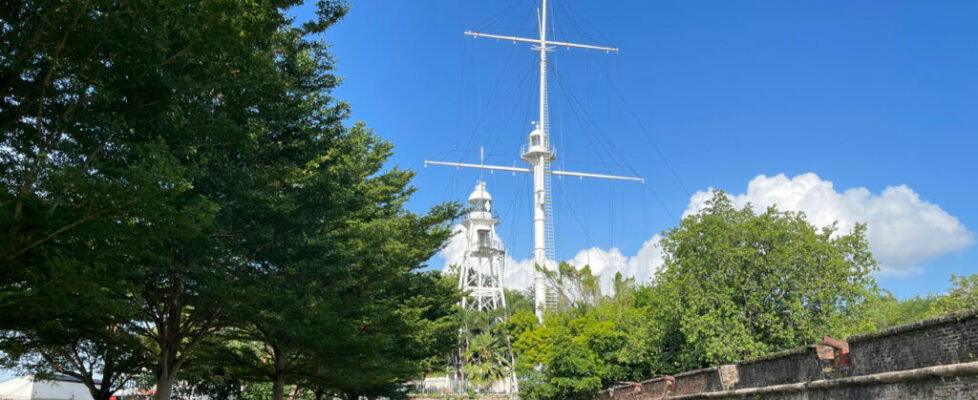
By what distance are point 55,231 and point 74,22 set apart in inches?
84.9

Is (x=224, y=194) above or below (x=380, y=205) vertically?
below

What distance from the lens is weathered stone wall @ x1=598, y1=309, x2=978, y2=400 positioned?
32.1 feet

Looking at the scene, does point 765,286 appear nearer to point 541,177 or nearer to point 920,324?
point 920,324

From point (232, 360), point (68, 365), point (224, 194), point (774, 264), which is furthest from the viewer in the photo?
point (774, 264)

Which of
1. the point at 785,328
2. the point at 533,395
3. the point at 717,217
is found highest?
the point at 717,217

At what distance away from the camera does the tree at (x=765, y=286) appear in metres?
22.7

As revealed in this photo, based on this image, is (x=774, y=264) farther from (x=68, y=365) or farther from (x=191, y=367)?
(x=68, y=365)

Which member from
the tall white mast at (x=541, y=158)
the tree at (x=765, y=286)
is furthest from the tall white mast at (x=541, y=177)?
the tree at (x=765, y=286)

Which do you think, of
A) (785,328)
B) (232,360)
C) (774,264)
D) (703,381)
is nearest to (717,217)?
(774,264)

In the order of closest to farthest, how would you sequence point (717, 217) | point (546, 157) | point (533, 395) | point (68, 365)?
point (68, 365) < point (717, 217) < point (533, 395) < point (546, 157)

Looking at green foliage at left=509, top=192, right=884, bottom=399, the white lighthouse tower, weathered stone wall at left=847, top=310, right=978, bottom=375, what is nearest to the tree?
green foliage at left=509, top=192, right=884, bottom=399

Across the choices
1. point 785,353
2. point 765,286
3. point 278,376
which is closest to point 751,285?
point 765,286

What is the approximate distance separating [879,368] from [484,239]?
48434mm

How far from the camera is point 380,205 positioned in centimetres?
2381
